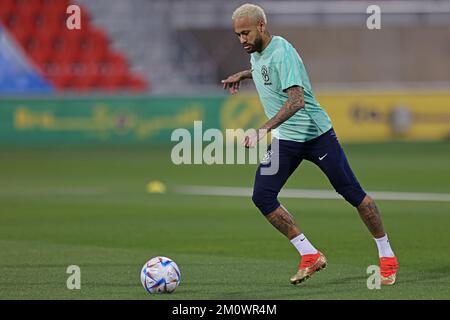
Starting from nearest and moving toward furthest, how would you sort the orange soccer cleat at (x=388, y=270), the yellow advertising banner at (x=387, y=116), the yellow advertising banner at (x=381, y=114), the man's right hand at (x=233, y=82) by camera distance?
the orange soccer cleat at (x=388, y=270), the man's right hand at (x=233, y=82), the yellow advertising banner at (x=381, y=114), the yellow advertising banner at (x=387, y=116)

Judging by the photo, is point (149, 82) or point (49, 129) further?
point (149, 82)

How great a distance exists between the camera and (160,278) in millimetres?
8656

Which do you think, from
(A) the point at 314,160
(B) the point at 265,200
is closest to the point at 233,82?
(A) the point at 314,160

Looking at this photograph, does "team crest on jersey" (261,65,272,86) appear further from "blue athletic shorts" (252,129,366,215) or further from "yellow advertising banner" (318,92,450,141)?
"yellow advertising banner" (318,92,450,141)

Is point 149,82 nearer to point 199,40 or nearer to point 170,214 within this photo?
point 199,40

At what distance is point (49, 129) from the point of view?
31.7m

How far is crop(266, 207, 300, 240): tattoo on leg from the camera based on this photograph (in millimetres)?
9320

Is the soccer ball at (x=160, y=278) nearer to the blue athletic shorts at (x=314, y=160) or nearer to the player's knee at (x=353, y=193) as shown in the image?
the blue athletic shorts at (x=314, y=160)

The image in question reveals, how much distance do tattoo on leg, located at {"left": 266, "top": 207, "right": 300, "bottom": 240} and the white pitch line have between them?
8.39m

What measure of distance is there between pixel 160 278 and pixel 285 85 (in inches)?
80.5

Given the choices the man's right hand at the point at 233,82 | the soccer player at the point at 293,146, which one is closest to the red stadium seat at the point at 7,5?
the man's right hand at the point at 233,82

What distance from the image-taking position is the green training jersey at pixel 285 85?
8962mm
